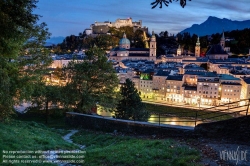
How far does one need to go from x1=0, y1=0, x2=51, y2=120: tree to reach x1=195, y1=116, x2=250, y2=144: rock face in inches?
281

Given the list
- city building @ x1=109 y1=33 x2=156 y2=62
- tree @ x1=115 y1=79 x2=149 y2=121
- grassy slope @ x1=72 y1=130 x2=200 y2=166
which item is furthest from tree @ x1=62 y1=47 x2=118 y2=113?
city building @ x1=109 y1=33 x2=156 y2=62

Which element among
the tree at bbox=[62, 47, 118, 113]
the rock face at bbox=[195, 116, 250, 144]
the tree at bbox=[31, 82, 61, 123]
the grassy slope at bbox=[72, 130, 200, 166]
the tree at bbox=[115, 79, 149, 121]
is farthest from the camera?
the tree at bbox=[115, 79, 149, 121]

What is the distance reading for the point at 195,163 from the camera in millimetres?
6266

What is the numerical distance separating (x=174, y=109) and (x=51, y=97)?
3922 cm

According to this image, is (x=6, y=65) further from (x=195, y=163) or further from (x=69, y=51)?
(x=69, y=51)

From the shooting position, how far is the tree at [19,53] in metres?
7.14

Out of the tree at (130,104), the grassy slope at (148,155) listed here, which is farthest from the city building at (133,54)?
the grassy slope at (148,155)

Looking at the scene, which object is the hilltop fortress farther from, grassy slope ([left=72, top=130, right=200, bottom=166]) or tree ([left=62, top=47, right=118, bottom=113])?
grassy slope ([left=72, top=130, right=200, bottom=166])

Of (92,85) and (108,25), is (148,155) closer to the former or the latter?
(92,85)

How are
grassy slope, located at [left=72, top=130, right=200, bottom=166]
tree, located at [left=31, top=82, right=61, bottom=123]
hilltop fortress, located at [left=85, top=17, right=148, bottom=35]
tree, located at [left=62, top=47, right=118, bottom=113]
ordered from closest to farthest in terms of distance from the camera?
grassy slope, located at [left=72, top=130, right=200, bottom=166] → tree, located at [left=62, top=47, right=118, bottom=113] → tree, located at [left=31, top=82, right=61, bottom=123] → hilltop fortress, located at [left=85, top=17, right=148, bottom=35]

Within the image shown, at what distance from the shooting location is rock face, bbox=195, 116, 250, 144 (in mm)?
8367

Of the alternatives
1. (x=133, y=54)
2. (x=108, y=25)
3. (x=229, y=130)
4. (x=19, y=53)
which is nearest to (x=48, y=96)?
(x=19, y=53)

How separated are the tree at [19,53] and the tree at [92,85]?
17.3ft

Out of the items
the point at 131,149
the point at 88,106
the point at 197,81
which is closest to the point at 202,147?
the point at 131,149
